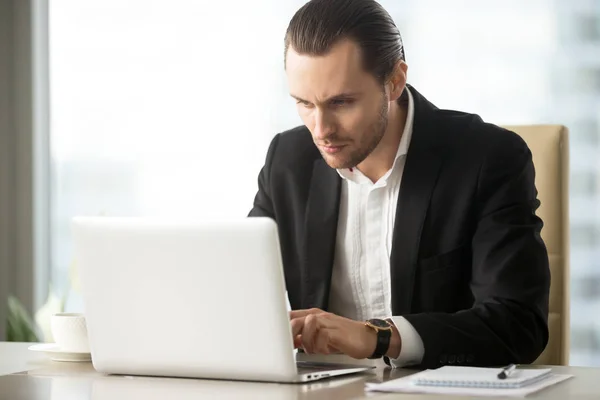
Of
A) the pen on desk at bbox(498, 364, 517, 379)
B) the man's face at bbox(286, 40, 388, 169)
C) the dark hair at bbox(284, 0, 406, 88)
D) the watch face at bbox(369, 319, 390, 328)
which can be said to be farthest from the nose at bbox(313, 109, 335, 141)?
the pen on desk at bbox(498, 364, 517, 379)

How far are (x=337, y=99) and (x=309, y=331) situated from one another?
53cm

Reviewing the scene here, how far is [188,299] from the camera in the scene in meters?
1.28

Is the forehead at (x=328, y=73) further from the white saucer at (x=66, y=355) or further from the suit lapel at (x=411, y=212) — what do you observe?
the white saucer at (x=66, y=355)

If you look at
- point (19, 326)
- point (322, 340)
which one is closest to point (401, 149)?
point (322, 340)

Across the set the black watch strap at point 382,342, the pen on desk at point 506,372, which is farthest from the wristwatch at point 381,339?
the pen on desk at point 506,372

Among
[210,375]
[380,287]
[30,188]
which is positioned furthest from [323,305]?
[30,188]

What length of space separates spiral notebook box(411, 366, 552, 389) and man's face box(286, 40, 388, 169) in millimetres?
598

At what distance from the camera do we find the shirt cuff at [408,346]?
1.50 m

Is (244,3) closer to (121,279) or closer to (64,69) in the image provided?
(64,69)

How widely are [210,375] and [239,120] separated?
7.69 ft

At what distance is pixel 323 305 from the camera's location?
191 centimetres

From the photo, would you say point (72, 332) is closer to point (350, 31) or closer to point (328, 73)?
point (328, 73)

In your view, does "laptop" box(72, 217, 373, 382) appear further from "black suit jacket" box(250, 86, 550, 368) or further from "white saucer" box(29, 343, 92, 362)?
"black suit jacket" box(250, 86, 550, 368)

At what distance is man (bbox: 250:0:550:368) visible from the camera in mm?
1706
